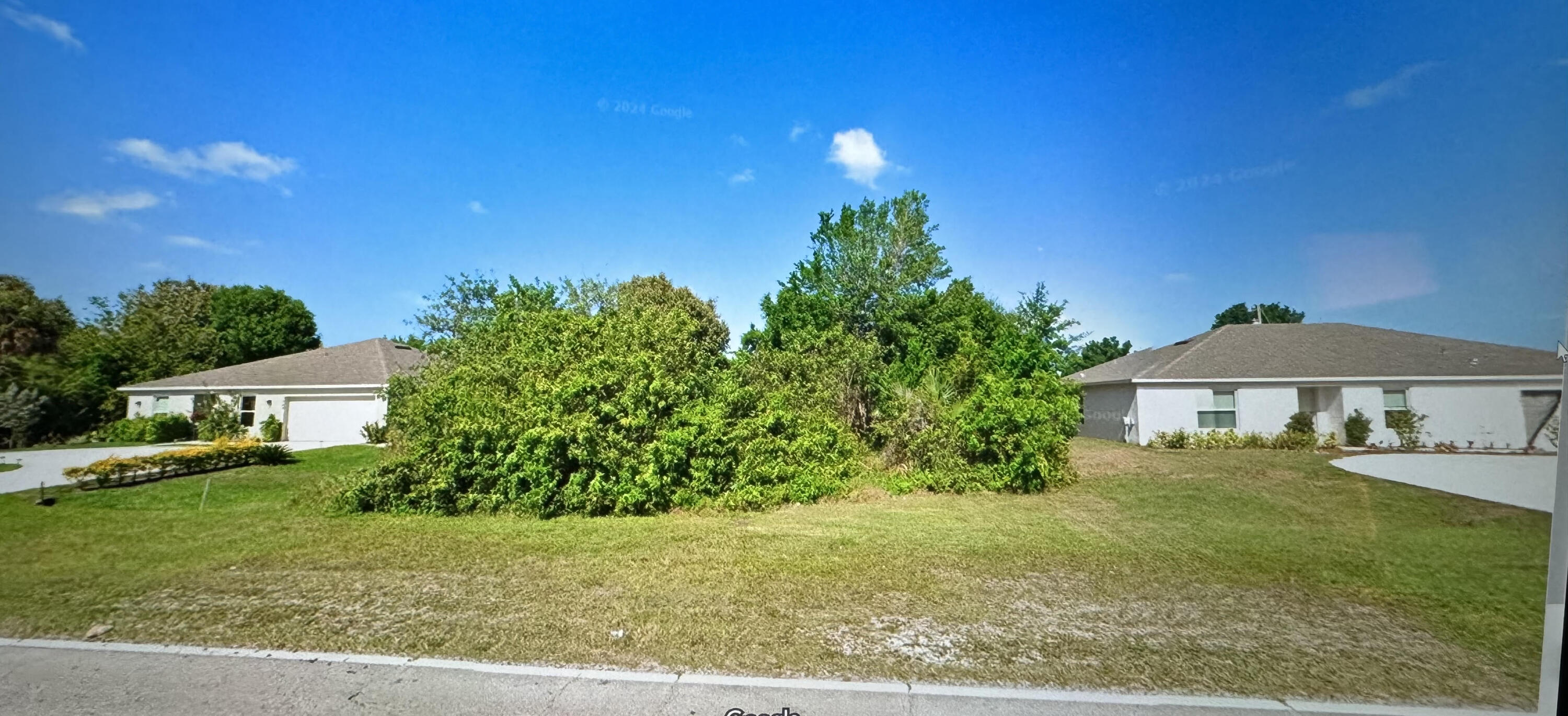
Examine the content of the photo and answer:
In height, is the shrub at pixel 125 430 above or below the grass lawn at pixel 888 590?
above

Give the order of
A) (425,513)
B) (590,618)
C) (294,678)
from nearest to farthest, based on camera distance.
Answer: (294,678)
(590,618)
(425,513)

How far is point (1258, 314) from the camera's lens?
915 cm

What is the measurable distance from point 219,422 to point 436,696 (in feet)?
31.0

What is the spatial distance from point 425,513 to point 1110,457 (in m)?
12.7

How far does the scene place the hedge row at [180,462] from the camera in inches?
288

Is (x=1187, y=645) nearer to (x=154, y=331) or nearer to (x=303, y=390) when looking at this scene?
(x=154, y=331)

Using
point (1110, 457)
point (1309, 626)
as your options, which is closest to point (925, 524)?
point (1309, 626)

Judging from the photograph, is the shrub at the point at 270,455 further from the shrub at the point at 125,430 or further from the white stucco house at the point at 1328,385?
the white stucco house at the point at 1328,385

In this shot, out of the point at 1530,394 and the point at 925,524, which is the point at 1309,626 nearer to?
the point at 1530,394

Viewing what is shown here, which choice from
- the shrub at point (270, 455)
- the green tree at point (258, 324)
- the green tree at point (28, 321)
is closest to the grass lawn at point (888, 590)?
the green tree at point (28, 321)

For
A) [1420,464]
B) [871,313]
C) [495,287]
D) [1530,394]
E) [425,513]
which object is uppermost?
[495,287]

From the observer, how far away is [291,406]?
14.3 m

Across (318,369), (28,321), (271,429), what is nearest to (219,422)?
(271,429)

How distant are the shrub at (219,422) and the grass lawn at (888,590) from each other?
1.78 m
